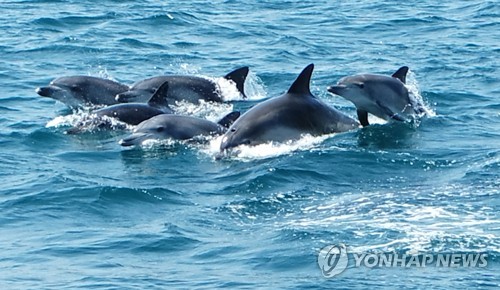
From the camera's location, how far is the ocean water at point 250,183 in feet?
49.2

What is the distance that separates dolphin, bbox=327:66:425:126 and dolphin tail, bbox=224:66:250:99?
336 cm

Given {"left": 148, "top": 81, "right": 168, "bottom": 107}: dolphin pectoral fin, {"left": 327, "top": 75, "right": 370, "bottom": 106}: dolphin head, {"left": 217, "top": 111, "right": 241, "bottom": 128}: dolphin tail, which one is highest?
{"left": 327, "top": 75, "right": 370, "bottom": 106}: dolphin head

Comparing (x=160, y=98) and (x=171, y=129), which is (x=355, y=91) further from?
(x=160, y=98)

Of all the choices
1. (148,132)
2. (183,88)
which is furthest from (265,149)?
(183,88)

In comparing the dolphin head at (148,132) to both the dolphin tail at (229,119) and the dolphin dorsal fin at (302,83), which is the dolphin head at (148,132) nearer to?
the dolphin tail at (229,119)

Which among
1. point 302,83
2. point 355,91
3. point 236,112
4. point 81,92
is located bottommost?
point 81,92

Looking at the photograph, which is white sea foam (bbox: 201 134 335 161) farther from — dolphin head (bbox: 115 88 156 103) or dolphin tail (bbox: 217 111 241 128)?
dolphin head (bbox: 115 88 156 103)

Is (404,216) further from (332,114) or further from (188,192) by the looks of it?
(332,114)

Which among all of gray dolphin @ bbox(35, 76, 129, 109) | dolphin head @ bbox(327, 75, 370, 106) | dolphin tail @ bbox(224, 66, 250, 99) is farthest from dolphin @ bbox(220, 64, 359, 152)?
gray dolphin @ bbox(35, 76, 129, 109)

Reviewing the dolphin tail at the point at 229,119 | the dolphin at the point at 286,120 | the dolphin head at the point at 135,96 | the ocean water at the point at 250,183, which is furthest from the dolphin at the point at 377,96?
the dolphin head at the point at 135,96

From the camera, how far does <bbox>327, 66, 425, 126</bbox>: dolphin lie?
73.2 feet

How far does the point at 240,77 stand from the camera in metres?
25.5

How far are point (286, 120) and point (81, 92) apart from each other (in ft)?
18.4

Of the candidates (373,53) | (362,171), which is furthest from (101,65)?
(362,171)
